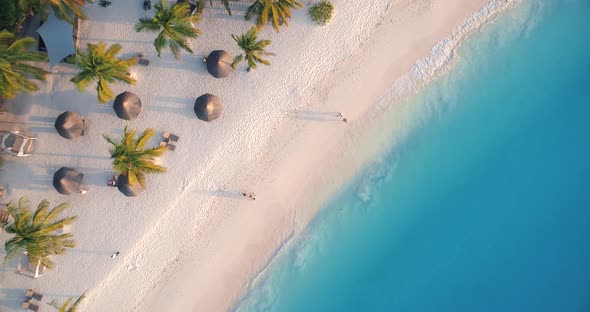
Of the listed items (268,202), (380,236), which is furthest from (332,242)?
(268,202)

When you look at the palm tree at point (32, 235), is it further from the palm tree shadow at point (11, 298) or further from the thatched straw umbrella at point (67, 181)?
the palm tree shadow at point (11, 298)

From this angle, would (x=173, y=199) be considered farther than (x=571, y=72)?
No

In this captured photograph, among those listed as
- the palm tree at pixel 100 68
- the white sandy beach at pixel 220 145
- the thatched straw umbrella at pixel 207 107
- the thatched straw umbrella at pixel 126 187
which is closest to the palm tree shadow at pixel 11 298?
the white sandy beach at pixel 220 145

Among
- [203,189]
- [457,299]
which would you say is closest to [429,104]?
[457,299]

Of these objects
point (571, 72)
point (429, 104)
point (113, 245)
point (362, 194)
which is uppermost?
point (571, 72)

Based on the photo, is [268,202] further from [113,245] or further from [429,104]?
[429,104]

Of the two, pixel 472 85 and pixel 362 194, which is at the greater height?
pixel 472 85
